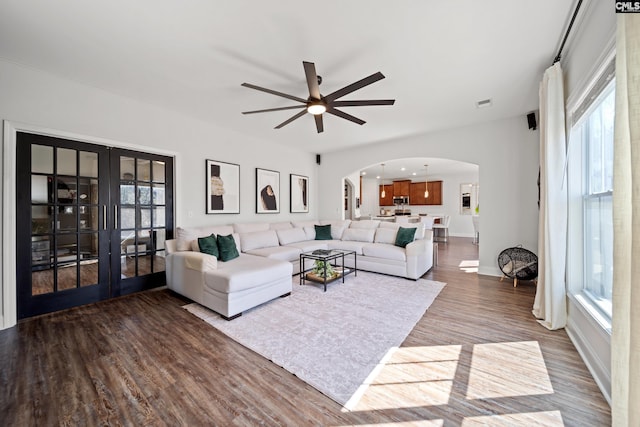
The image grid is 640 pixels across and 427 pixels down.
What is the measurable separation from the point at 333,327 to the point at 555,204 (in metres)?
2.57

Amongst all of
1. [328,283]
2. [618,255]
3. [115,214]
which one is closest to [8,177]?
[115,214]

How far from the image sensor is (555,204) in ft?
8.21

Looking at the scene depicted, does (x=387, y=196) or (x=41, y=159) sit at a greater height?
(x=387, y=196)

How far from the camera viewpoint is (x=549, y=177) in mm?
2516

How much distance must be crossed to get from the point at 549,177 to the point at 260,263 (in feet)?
11.0

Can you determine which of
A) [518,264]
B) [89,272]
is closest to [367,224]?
[518,264]

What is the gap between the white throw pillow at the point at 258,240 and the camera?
4.39 m

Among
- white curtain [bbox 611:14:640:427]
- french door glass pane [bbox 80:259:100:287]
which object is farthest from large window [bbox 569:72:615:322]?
french door glass pane [bbox 80:259:100:287]

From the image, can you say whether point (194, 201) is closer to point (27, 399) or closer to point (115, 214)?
point (115, 214)

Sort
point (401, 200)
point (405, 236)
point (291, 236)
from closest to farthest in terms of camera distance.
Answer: point (405, 236)
point (291, 236)
point (401, 200)

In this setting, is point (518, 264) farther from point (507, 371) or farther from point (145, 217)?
point (145, 217)

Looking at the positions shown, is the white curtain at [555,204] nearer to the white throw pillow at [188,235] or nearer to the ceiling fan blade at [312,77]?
the ceiling fan blade at [312,77]

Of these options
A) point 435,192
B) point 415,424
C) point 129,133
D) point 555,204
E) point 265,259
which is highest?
point 129,133

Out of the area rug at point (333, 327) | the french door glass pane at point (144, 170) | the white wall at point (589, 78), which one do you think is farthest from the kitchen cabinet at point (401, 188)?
the french door glass pane at point (144, 170)
